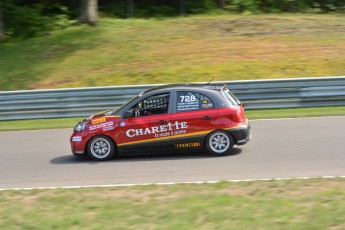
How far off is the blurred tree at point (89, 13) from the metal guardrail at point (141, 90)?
9.27 metres

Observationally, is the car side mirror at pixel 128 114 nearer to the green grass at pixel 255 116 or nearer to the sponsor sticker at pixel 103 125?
the sponsor sticker at pixel 103 125

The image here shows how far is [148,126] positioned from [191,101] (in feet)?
3.28

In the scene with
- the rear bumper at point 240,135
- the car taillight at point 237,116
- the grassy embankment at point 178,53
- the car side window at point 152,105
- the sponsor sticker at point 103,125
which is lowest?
the rear bumper at point 240,135

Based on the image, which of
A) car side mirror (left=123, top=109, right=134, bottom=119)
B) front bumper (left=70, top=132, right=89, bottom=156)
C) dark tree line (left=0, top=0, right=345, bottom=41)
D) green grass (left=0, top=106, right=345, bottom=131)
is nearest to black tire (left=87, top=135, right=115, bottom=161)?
front bumper (left=70, top=132, right=89, bottom=156)

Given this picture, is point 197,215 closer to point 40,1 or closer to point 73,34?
point 73,34

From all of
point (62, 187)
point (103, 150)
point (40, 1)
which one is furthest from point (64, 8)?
point (62, 187)

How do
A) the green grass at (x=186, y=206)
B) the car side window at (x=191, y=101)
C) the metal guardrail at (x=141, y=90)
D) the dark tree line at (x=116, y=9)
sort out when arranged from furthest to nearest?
1. the dark tree line at (x=116, y=9)
2. the metal guardrail at (x=141, y=90)
3. the car side window at (x=191, y=101)
4. the green grass at (x=186, y=206)

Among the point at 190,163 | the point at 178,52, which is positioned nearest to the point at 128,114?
the point at 190,163

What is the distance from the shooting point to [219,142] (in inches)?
428

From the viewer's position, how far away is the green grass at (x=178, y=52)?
19.3 m

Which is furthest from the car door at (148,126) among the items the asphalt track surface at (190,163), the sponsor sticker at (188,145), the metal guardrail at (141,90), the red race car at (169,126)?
the metal guardrail at (141,90)

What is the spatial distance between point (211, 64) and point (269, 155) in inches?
382

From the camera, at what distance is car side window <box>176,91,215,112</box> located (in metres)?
11.0

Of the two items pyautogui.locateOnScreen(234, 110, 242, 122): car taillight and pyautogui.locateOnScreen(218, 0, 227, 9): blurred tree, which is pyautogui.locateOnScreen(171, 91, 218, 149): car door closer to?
pyautogui.locateOnScreen(234, 110, 242, 122): car taillight
